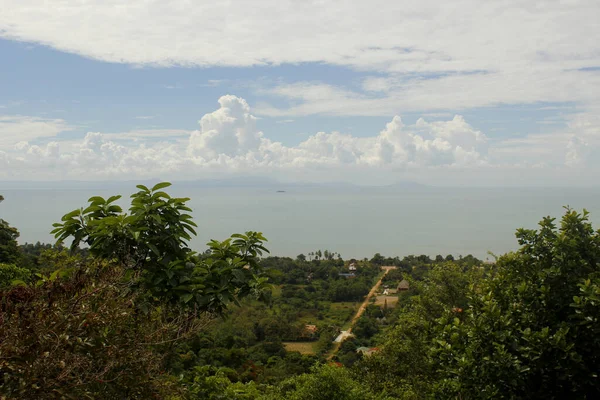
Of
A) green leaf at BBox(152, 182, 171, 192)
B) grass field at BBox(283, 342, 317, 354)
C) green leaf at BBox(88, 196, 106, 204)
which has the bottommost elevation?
grass field at BBox(283, 342, 317, 354)

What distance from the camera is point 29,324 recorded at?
2676 mm

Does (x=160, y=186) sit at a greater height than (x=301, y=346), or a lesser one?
greater

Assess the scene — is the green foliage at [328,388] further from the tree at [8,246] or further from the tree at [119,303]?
the tree at [8,246]

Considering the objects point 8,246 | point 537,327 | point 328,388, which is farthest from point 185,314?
point 8,246

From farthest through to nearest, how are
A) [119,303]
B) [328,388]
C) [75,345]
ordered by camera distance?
[328,388] → [119,303] → [75,345]

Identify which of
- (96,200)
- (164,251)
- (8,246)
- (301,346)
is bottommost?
(301,346)

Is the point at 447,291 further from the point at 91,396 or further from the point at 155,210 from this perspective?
the point at 91,396

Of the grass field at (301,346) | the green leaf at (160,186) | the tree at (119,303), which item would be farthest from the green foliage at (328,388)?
the grass field at (301,346)

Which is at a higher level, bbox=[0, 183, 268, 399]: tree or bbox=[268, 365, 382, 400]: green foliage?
bbox=[0, 183, 268, 399]: tree

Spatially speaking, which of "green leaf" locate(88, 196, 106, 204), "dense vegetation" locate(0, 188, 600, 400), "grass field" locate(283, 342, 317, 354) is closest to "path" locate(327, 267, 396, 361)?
"grass field" locate(283, 342, 317, 354)

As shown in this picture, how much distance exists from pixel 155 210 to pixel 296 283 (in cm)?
5779

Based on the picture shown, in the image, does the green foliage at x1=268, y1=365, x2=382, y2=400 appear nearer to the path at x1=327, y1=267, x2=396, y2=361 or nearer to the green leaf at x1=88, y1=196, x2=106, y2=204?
the green leaf at x1=88, y1=196, x2=106, y2=204

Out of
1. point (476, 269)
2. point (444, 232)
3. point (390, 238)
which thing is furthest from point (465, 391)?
point (444, 232)

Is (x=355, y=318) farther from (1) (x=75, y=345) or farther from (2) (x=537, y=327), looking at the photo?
(1) (x=75, y=345)
